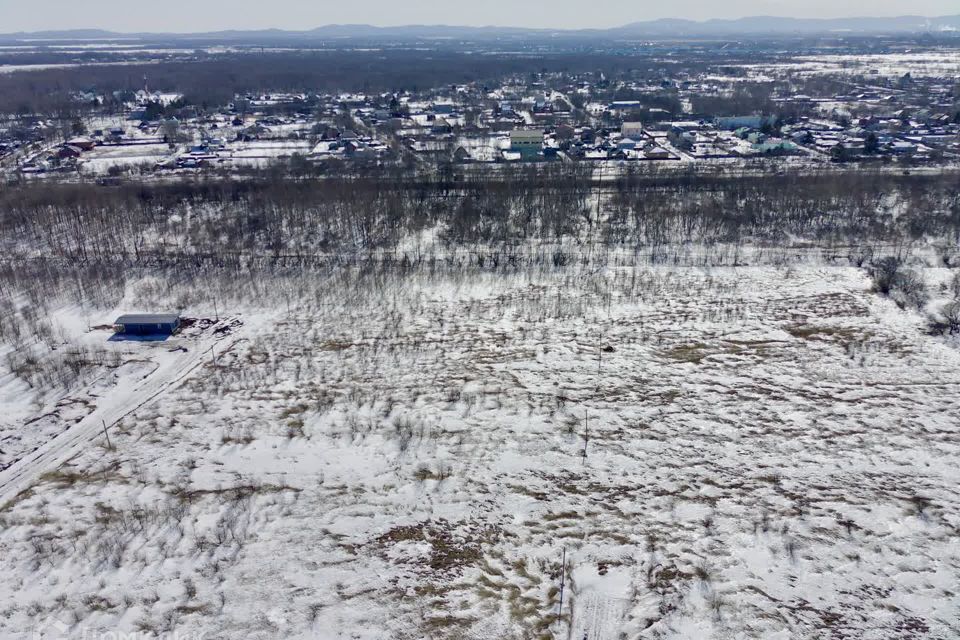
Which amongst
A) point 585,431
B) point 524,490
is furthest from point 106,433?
point 585,431

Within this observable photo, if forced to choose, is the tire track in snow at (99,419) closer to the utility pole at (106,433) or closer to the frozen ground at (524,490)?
the utility pole at (106,433)

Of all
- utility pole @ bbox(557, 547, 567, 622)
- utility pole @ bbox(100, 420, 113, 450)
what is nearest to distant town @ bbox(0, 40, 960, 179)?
utility pole @ bbox(100, 420, 113, 450)

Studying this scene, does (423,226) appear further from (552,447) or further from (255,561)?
(255,561)

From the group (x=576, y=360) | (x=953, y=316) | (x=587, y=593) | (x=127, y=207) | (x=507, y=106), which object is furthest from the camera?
(x=507, y=106)

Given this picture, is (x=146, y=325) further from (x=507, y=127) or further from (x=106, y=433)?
(x=507, y=127)

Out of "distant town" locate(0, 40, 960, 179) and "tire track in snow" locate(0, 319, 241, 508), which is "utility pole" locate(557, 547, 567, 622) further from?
"distant town" locate(0, 40, 960, 179)

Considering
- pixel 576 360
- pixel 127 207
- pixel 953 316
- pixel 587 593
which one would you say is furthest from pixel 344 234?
pixel 953 316
